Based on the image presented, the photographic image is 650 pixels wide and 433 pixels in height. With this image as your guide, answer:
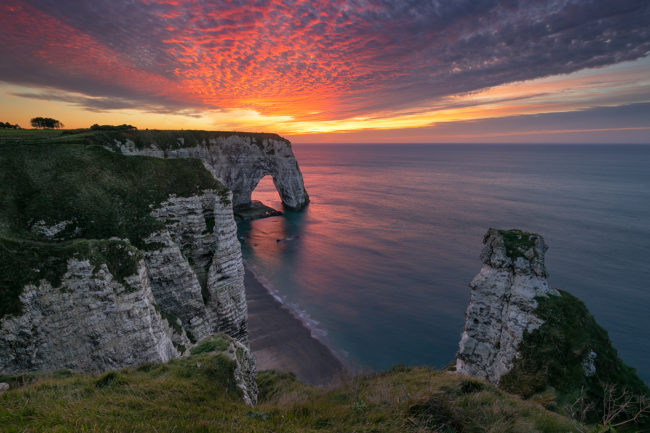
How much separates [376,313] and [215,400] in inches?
1134

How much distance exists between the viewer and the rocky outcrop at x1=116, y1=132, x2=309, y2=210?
56594mm

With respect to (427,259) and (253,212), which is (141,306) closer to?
(427,259)

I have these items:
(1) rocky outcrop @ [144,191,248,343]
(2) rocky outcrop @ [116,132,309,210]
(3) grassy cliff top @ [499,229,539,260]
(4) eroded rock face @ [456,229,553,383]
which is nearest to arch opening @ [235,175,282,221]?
(2) rocky outcrop @ [116,132,309,210]

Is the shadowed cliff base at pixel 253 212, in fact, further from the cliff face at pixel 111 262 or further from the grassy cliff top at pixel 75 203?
the cliff face at pixel 111 262

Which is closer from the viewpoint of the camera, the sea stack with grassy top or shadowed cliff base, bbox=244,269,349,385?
the sea stack with grassy top

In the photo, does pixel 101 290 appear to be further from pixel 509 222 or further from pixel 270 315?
pixel 509 222

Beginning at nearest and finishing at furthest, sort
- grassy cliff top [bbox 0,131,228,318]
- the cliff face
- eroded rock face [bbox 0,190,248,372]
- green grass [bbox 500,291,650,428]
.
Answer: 1. eroded rock face [bbox 0,190,248,372]
2. the cliff face
3. green grass [bbox 500,291,650,428]
4. grassy cliff top [bbox 0,131,228,318]

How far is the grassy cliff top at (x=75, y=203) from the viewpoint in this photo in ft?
44.7

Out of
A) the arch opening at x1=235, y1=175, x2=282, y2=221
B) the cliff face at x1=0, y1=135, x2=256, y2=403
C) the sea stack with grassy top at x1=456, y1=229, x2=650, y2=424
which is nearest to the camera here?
the cliff face at x1=0, y1=135, x2=256, y2=403

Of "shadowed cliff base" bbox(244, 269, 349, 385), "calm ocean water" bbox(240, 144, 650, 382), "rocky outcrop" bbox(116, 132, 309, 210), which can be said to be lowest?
"shadowed cliff base" bbox(244, 269, 349, 385)

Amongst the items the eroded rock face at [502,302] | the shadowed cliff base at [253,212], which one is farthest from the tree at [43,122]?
the eroded rock face at [502,302]

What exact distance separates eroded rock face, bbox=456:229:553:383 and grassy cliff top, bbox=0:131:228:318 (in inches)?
835

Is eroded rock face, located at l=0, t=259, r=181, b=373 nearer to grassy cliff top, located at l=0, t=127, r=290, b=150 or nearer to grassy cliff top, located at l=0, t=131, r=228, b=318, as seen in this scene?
grassy cliff top, located at l=0, t=131, r=228, b=318

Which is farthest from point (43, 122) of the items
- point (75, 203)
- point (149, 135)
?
point (75, 203)
